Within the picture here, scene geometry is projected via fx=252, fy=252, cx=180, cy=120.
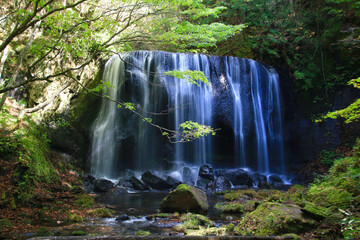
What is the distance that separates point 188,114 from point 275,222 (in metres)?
10.3

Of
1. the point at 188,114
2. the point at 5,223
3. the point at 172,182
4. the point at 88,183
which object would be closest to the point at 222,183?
the point at 172,182

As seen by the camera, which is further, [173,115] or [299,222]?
[173,115]

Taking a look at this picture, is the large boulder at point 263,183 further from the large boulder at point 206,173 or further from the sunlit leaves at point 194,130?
the sunlit leaves at point 194,130

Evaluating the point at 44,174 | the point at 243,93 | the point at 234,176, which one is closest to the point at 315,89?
the point at 243,93

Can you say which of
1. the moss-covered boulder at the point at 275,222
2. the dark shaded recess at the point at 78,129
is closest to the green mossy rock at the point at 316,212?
the moss-covered boulder at the point at 275,222

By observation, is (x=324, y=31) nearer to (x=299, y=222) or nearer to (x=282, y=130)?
(x=282, y=130)

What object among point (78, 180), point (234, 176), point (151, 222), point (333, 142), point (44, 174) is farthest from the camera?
point (333, 142)

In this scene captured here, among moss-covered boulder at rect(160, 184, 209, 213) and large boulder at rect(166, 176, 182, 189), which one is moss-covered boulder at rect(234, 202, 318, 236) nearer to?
moss-covered boulder at rect(160, 184, 209, 213)

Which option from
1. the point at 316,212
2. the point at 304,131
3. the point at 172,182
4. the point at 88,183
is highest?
the point at 304,131

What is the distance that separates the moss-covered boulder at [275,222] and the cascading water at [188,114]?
8.76m

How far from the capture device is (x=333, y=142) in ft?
46.4

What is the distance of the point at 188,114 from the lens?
14.5 meters

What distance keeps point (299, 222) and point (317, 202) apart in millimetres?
1308

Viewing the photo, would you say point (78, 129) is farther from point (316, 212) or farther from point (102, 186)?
point (316, 212)
